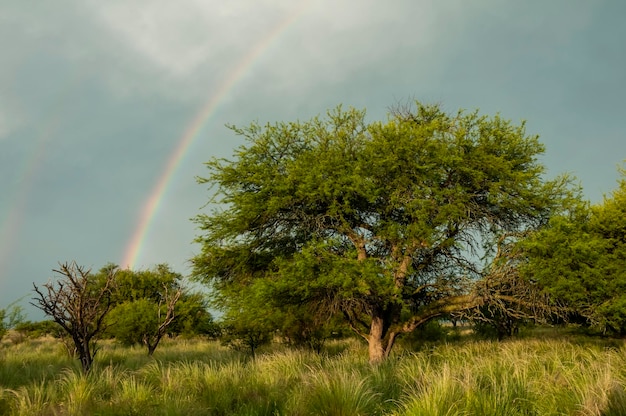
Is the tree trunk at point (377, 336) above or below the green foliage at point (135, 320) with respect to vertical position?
below

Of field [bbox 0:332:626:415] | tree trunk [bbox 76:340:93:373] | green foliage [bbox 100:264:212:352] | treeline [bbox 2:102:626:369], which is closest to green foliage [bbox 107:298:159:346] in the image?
green foliage [bbox 100:264:212:352]

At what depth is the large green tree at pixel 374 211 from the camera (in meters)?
14.5

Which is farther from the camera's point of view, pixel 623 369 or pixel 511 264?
pixel 511 264

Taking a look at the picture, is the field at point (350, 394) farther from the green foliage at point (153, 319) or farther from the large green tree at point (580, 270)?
the green foliage at point (153, 319)

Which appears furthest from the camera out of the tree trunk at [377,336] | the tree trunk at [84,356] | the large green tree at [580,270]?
the tree trunk at [377,336]

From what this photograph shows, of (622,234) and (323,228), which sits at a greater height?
(323,228)

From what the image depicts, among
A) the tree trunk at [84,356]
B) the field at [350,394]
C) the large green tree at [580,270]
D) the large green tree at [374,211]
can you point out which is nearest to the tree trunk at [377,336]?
the large green tree at [374,211]

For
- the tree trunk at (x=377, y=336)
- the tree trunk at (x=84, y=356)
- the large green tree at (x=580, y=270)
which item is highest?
the large green tree at (x=580, y=270)

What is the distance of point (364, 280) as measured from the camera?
530 inches

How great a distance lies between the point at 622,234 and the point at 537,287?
4.08m

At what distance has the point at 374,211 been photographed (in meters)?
17.1

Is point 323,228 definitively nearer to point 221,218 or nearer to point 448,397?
point 221,218

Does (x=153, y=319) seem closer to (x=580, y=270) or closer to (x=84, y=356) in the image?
(x=84, y=356)

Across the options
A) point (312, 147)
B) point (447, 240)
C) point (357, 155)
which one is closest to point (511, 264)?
point (447, 240)
